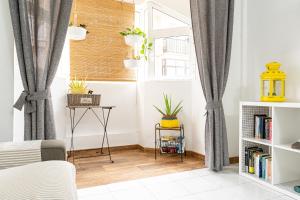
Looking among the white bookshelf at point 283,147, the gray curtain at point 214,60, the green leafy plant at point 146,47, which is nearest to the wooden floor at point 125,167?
the gray curtain at point 214,60

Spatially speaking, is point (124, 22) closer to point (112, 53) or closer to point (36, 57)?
point (112, 53)

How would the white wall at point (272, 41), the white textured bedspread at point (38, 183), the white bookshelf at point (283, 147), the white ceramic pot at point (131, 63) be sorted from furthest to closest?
the white ceramic pot at point (131, 63)
the white wall at point (272, 41)
the white bookshelf at point (283, 147)
the white textured bedspread at point (38, 183)

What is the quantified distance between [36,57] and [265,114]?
2.36 m

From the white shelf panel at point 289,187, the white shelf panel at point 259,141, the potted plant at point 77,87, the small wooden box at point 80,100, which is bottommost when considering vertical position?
the white shelf panel at point 289,187

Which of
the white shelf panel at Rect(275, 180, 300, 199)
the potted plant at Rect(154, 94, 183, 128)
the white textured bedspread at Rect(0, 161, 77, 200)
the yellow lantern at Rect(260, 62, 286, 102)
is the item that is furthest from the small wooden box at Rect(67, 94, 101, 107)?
the white shelf panel at Rect(275, 180, 300, 199)

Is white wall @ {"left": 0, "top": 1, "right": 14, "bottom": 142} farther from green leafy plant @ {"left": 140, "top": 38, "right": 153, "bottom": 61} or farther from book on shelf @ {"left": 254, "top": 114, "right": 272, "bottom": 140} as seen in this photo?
book on shelf @ {"left": 254, "top": 114, "right": 272, "bottom": 140}

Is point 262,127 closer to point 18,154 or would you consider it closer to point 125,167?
point 125,167

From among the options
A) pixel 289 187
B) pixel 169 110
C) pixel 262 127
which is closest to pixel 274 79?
pixel 262 127

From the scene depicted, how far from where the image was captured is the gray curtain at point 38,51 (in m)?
1.69

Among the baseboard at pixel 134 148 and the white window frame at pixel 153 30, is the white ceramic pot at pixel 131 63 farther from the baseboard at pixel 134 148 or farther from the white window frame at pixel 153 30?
the baseboard at pixel 134 148

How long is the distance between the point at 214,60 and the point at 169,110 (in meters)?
0.98

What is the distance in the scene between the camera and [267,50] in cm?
257

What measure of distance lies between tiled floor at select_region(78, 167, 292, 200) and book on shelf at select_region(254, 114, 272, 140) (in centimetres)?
48

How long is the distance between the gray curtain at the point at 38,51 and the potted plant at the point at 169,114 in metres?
1.55
